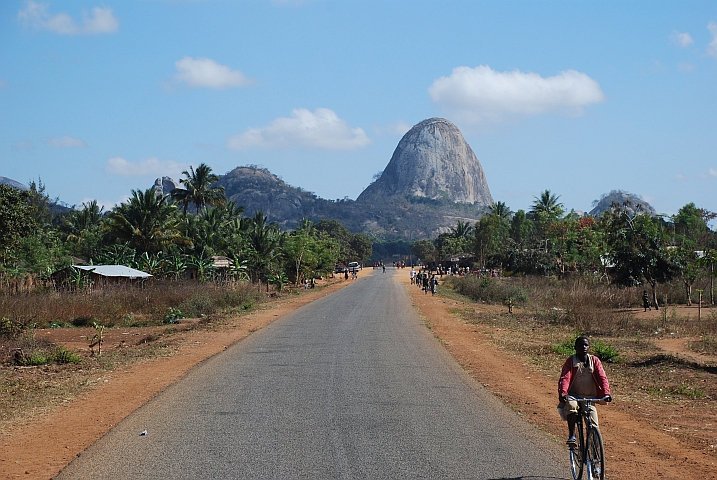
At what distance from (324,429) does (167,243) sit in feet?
153

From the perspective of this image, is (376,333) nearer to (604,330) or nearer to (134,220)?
(604,330)

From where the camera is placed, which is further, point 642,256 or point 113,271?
point 113,271

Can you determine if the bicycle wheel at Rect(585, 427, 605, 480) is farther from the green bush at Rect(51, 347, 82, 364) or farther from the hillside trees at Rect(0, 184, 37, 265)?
the hillside trees at Rect(0, 184, 37, 265)

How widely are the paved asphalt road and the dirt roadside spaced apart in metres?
0.37

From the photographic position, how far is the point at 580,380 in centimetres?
709

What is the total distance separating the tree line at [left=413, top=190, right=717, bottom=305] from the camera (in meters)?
38.0

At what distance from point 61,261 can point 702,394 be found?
43933mm

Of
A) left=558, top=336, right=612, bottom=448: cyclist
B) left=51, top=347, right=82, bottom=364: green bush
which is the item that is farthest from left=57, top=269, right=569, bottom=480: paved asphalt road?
left=51, top=347, right=82, bottom=364: green bush

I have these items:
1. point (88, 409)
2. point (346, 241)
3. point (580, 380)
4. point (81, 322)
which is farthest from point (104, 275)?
point (346, 241)

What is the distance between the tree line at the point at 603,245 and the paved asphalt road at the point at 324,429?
12239 millimetres

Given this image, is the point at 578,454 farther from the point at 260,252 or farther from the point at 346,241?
the point at 346,241

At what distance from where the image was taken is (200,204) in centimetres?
7488

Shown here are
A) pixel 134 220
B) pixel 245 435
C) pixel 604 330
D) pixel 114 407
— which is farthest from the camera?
pixel 134 220

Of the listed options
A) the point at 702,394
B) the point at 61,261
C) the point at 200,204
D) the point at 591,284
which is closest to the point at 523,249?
the point at 591,284
